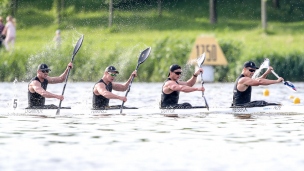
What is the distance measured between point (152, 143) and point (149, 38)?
3794 centimetres

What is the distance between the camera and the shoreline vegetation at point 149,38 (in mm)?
43531

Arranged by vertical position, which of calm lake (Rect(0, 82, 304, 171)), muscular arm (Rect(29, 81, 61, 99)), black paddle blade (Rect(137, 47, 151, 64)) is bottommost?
calm lake (Rect(0, 82, 304, 171))

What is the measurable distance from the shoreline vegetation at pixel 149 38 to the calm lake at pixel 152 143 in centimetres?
1805

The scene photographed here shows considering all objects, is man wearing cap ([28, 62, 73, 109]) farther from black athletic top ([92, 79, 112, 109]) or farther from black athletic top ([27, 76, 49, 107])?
black athletic top ([92, 79, 112, 109])

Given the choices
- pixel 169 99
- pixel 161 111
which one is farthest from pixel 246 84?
pixel 161 111

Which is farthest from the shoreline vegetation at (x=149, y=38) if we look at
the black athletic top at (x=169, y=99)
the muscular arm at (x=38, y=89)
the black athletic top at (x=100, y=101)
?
the muscular arm at (x=38, y=89)

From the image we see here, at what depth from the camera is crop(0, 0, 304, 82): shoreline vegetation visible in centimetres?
4353

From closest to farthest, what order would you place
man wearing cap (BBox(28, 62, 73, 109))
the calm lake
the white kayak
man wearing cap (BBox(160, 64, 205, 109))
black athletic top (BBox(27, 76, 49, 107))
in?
the calm lake, man wearing cap (BBox(160, 64, 205, 109)), the white kayak, man wearing cap (BBox(28, 62, 73, 109)), black athletic top (BBox(27, 76, 49, 107))

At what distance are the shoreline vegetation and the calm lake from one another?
1805 cm

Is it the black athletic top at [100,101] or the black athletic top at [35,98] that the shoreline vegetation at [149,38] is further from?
the black athletic top at [35,98]

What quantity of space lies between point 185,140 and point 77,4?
176ft

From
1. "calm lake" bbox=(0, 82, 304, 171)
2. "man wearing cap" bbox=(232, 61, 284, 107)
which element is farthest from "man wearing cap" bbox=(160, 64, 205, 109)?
"man wearing cap" bbox=(232, 61, 284, 107)

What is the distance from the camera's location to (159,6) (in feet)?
225

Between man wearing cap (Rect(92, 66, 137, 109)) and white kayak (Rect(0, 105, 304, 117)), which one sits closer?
white kayak (Rect(0, 105, 304, 117))
